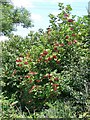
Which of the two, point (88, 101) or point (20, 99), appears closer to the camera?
point (88, 101)

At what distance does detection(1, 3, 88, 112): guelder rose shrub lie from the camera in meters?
4.55

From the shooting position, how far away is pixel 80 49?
16.0 feet

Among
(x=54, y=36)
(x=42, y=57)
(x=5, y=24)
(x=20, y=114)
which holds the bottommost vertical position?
(x=20, y=114)

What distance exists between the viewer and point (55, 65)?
16.1 feet

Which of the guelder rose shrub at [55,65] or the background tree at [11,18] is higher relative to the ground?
the background tree at [11,18]

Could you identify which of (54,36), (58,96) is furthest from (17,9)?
(58,96)

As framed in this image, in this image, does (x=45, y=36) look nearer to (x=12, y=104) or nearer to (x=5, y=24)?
(x=12, y=104)

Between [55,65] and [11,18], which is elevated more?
[11,18]

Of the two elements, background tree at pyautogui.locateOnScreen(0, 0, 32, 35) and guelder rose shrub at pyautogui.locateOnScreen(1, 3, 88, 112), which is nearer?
guelder rose shrub at pyautogui.locateOnScreen(1, 3, 88, 112)

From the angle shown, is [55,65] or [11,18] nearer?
→ [55,65]

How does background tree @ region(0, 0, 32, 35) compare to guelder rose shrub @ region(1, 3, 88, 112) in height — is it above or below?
above

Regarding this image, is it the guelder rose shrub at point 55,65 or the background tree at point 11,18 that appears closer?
the guelder rose shrub at point 55,65

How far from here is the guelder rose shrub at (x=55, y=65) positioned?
4555mm

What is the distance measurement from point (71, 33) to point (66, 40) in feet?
0.46
